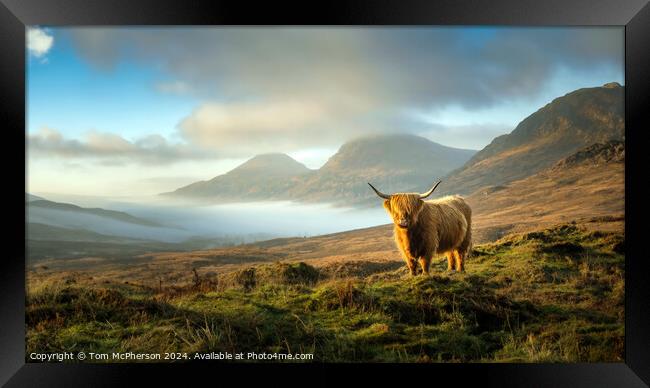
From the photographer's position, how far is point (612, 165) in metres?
4.40

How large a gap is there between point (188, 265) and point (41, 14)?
3.14 metres

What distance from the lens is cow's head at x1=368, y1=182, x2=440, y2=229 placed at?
4.42 metres

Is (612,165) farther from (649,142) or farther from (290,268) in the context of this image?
(290,268)

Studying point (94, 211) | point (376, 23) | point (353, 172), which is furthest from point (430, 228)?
point (94, 211)

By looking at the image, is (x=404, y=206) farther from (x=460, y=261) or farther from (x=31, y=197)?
(x=31, y=197)

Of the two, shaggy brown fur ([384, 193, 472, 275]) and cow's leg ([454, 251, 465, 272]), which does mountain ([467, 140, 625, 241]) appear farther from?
cow's leg ([454, 251, 465, 272])

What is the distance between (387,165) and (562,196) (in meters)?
2.14

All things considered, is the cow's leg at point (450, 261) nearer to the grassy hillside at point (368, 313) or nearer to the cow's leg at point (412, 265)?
the grassy hillside at point (368, 313)

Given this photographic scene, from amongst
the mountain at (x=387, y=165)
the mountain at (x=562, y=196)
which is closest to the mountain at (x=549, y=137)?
the mountain at (x=562, y=196)

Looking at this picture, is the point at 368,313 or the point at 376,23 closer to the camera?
the point at 376,23

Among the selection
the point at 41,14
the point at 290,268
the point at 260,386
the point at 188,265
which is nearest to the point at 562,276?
the point at 290,268

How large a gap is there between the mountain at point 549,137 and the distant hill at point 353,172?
0.83 ft

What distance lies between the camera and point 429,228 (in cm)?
470

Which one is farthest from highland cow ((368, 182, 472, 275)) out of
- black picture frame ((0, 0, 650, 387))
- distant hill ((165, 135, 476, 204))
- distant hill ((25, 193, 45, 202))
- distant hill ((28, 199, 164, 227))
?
distant hill ((25, 193, 45, 202))
